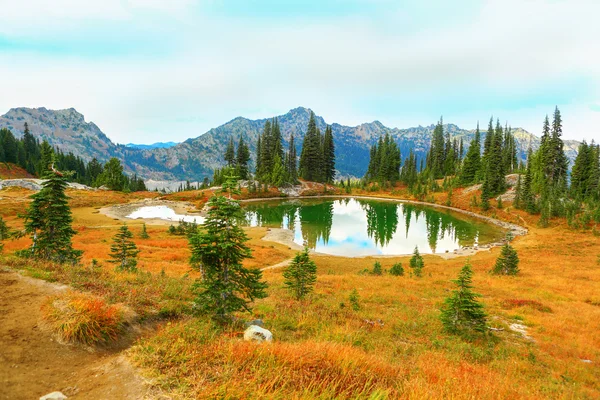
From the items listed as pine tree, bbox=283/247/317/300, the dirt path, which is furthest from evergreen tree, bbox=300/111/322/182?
the dirt path

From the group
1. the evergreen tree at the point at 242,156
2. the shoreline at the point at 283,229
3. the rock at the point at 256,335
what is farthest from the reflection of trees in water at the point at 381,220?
the evergreen tree at the point at 242,156

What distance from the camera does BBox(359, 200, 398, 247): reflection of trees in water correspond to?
54.4 metres

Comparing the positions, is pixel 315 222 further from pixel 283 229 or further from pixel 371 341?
pixel 371 341

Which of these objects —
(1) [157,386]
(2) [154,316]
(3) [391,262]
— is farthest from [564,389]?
(3) [391,262]

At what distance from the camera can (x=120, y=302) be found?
8922 millimetres

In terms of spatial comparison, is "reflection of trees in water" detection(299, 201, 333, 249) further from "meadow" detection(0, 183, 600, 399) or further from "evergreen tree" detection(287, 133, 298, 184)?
"meadow" detection(0, 183, 600, 399)

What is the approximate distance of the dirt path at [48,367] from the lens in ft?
15.9

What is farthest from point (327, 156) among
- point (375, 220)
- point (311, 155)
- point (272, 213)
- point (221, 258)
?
point (221, 258)

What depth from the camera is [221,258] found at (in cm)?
935

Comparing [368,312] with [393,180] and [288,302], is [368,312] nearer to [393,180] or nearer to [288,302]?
[288,302]

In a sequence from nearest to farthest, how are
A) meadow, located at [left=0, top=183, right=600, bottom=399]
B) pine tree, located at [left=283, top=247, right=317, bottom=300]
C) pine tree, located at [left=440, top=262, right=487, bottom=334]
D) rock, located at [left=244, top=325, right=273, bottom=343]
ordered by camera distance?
meadow, located at [left=0, top=183, right=600, bottom=399]
rock, located at [left=244, top=325, right=273, bottom=343]
pine tree, located at [left=440, top=262, right=487, bottom=334]
pine tree, located at [left=283, top=247, right=317, bottom=300]

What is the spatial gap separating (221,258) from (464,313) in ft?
35.6

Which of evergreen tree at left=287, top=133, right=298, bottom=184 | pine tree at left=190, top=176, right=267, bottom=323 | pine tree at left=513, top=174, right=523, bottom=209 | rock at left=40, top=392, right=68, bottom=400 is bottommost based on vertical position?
rock at left=40, top=392, right=68, bottom=400

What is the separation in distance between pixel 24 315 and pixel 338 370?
8017 mm
